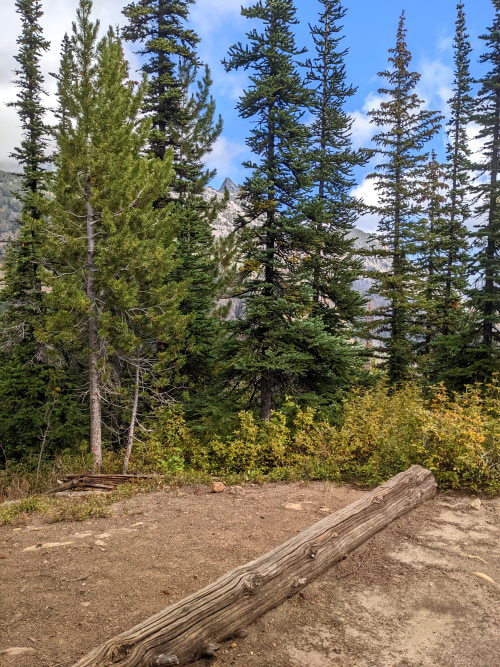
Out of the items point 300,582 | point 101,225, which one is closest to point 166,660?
point 300,582


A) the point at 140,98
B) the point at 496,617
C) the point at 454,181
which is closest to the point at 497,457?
the point at 496,617

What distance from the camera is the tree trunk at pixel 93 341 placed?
40.3ft

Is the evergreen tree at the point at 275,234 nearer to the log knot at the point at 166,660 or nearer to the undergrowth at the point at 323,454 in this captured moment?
the undergrowth at the point at 323,454

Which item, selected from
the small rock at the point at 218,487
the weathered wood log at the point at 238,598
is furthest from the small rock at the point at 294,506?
the small rock at the point at 218,487

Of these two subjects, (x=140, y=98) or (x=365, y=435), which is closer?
(x=365, y=435)

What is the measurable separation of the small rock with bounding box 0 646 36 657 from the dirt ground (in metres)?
0.01

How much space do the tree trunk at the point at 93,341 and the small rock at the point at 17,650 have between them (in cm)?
902

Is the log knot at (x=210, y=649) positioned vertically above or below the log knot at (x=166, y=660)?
below

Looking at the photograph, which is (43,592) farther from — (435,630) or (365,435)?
(365,435)

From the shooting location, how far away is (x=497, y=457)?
7.59m

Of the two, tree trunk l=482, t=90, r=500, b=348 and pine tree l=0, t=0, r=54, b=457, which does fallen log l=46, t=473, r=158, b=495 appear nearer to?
pine tree l=0, t=0, r=54, b=457

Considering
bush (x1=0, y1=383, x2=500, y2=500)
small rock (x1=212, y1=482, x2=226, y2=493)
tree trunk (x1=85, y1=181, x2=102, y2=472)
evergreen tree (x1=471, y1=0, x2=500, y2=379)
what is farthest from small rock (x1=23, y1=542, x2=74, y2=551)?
evergreen tree (x1=471, y1=0, x2=500, y2=379)

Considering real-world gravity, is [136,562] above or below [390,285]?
below

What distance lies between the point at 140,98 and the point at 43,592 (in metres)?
12.8
